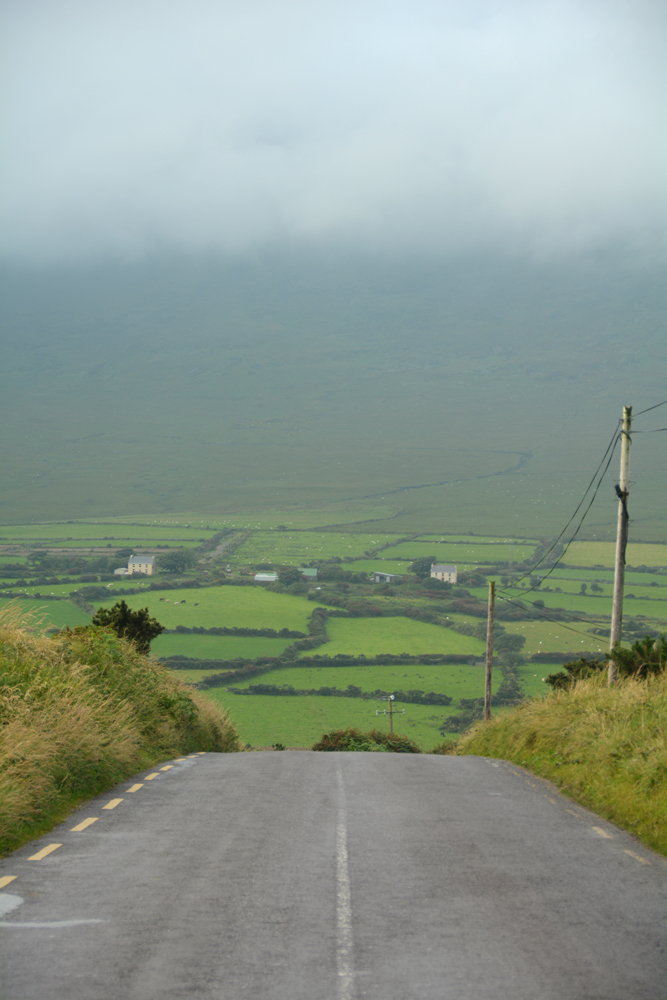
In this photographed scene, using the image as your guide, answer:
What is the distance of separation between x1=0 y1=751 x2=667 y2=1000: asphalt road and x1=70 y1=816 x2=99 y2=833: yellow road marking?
0.07 metres

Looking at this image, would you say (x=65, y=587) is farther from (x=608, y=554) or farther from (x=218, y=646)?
(x=608, y=554)

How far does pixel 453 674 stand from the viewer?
218 feet

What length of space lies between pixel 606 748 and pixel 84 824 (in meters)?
7.45

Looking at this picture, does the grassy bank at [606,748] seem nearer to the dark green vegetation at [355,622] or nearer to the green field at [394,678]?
the dark green vegetation at [355,622]

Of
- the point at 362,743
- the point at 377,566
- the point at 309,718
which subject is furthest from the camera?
the point at 377,566

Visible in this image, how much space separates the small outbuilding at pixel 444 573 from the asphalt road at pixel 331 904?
351 ft

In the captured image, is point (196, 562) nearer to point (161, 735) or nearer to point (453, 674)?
point (453, 674)

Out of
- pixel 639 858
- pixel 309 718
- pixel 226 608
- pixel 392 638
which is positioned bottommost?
pixel 309 718

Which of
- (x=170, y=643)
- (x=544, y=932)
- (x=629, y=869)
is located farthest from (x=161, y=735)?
(x=170, y=643)

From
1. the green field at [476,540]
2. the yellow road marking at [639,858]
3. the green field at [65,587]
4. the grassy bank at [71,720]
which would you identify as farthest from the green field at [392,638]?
the green field at [476,540]

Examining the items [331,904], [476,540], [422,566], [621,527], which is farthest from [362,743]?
[476,540]

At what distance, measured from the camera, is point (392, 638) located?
82.1 metres

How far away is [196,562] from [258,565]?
10631mm

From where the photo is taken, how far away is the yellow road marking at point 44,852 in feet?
26.3
